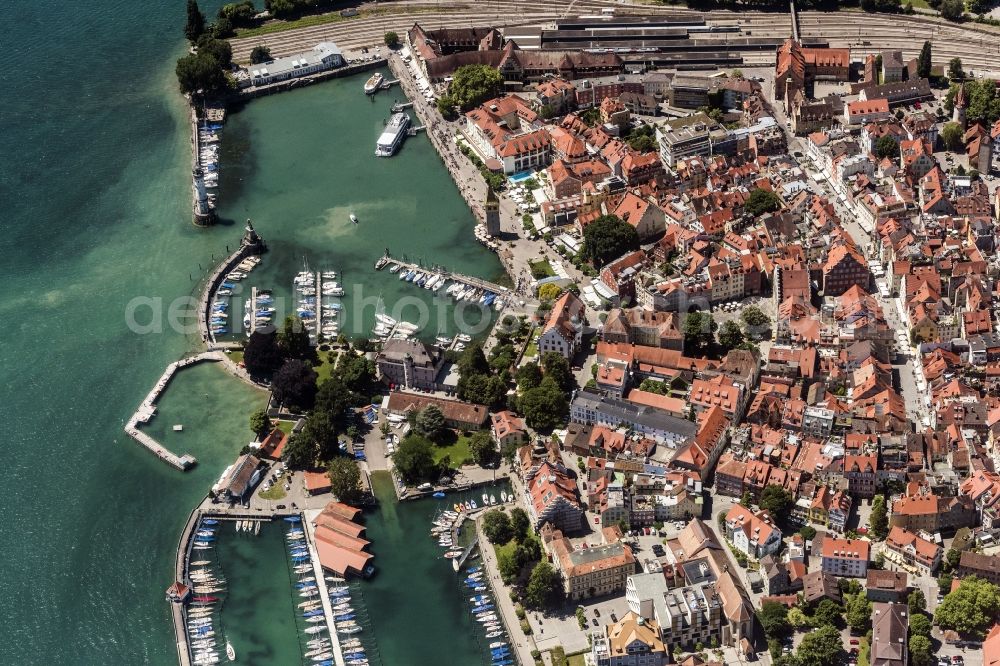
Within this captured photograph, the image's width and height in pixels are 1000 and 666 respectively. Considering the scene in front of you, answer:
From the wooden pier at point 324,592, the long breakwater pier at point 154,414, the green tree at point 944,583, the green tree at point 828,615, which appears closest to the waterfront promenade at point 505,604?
the wooden pier at point 324,592

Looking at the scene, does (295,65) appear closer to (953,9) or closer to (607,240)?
(607,240)

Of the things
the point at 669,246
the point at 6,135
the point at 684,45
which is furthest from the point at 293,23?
the point at 669,246

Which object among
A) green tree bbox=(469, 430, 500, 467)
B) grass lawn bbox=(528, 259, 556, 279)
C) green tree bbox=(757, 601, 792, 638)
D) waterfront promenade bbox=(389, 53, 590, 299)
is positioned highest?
waterfront promenade bbox=(389, 53, 590, 299)

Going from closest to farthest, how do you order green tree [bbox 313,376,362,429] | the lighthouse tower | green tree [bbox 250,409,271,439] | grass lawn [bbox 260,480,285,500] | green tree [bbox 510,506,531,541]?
1. green tree [bbox 510,506,531,541]
2. grass lawn [bbox 260,480,285,500]
3. green tree [bbox 313,376,362,429]
4. green tree [bbox 250,409,271,439]
5. the lighthouse tower

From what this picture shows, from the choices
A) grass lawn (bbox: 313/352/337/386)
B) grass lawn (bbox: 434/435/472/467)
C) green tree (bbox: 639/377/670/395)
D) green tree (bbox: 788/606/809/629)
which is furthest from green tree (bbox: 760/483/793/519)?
grass lawn (bbox: 313/352/337/386)

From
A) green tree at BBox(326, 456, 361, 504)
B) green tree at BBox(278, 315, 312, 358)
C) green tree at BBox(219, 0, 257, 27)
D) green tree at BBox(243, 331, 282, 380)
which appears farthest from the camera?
green tree at BBox(219, 0, 257, 27)

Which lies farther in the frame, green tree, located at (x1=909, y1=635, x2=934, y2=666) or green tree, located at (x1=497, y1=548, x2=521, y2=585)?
green tree, located at (x1=497, y1=548, x2=521, y2=585)

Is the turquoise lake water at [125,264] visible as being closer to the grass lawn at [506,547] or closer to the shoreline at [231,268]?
the shoreline at [231,268]

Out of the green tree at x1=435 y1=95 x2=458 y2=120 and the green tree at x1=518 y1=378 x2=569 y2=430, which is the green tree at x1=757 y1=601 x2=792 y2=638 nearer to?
the green tree at x1=518 y1=378 x2=569 y2=430
